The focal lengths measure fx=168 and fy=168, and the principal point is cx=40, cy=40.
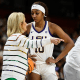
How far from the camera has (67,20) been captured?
940cm

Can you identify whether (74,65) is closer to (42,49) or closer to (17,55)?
(42,49)

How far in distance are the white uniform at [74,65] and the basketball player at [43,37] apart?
576 millimetres

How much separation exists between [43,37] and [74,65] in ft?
3.02

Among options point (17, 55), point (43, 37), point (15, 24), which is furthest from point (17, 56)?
point (43, 37)

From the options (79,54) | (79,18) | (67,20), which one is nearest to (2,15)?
(67,20)

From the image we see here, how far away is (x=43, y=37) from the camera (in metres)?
2.32

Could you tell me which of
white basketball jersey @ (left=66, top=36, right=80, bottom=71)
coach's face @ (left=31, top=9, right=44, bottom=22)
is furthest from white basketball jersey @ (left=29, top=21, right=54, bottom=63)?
white basketball jersey @ (left=66, top=36, right=80, bottom=71)

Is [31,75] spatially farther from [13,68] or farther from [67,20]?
[67,20]

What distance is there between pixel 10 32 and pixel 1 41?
4654mm

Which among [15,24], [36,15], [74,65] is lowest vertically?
[74,65]

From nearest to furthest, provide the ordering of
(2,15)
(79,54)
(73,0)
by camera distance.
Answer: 1. (79,54)
2. (2,15)
3. (73,0)

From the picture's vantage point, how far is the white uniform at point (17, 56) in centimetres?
192

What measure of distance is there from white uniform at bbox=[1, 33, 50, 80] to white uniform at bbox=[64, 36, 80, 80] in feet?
3.62

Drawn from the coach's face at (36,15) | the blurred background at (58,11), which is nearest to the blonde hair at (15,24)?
the coach's face at (36,15)
